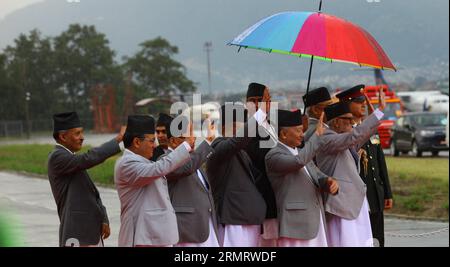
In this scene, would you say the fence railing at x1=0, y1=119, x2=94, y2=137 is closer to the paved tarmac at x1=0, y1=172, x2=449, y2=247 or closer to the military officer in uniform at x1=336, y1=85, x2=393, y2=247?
the paved tarmac at x1=0, y1=172, x2=449, y2=247

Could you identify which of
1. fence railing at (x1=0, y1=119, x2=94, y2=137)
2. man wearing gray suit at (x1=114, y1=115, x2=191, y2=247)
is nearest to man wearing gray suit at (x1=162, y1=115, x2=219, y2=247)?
man wearing gray suit at (x1=114, y1=115, x2=191, y2=247)

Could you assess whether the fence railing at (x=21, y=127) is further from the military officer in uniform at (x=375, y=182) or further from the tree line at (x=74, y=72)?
the military officer in uniform at (x=375, y=182)

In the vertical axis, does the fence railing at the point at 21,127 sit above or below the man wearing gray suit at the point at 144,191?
below

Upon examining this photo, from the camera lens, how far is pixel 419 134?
2775 centimetres

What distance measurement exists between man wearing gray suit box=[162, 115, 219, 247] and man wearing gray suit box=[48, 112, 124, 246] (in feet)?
1.68

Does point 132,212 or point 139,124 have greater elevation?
point 139,124

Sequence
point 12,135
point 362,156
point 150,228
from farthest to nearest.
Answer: point 12,135 < point 362,156 < point 150,228

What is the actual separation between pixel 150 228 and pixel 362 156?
2.70 m

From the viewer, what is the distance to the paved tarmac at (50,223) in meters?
11.4

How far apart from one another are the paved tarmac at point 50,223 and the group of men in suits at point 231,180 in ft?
2.83

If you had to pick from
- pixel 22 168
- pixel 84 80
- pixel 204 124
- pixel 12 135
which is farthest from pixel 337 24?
pixel 84 80

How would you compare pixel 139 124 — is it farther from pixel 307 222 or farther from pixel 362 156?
pixel 362 156

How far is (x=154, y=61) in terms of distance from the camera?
86.9 meters

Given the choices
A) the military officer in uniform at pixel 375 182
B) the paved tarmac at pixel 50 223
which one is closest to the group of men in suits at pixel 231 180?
the military officer in uniform at pixel 375 182
